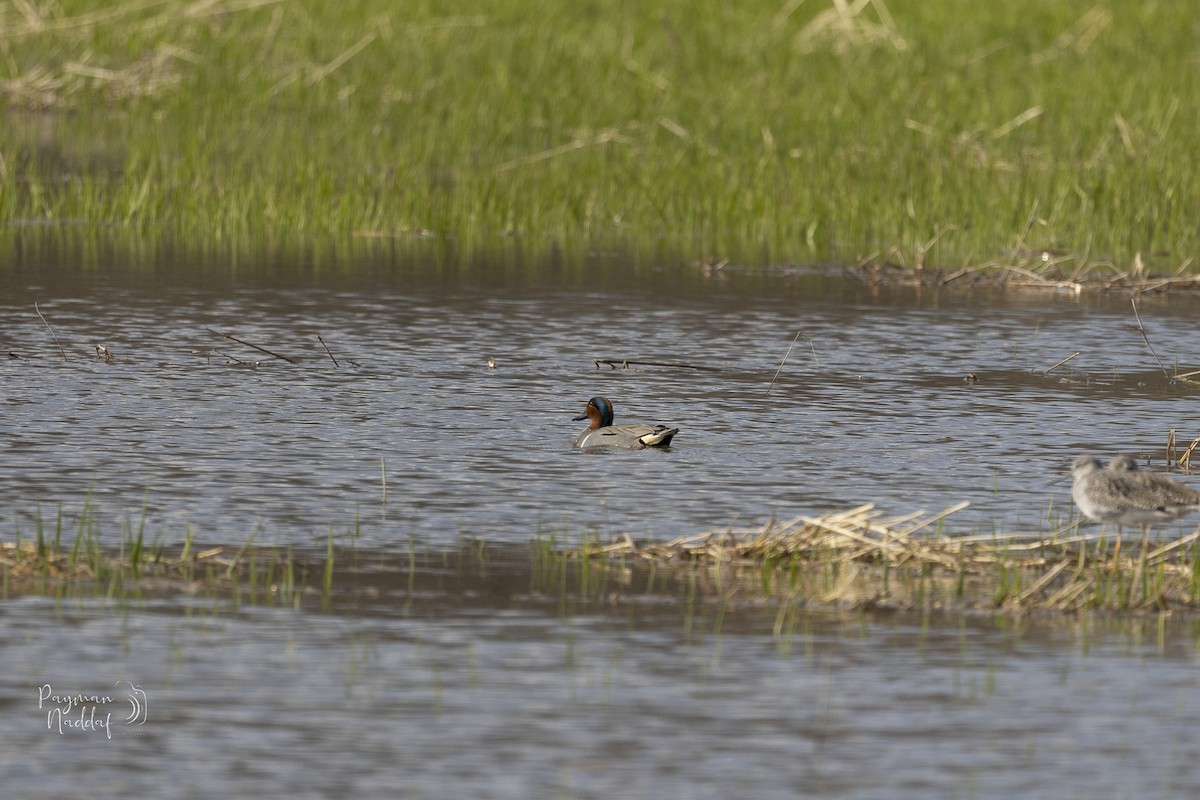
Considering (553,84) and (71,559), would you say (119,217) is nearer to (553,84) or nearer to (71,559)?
(553,84)

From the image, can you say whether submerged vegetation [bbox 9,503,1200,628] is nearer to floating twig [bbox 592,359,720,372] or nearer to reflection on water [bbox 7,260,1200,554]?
reflection on water [bbox 7,260,1200,554]

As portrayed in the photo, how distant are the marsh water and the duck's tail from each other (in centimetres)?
8

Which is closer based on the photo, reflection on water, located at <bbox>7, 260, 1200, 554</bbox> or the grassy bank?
reflection on water, located at <bbox>7, 260, 1200, 554</bbox>

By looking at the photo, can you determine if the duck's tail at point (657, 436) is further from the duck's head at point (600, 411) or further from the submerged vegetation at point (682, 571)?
the submerged vegetation at point (682, 571)

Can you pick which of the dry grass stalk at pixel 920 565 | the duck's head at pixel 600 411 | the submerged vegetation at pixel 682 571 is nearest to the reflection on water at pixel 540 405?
the duck's head at pixel 600 411

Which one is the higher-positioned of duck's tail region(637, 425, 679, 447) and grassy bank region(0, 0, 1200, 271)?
grassy bank region(0, 0, 1200, 271)

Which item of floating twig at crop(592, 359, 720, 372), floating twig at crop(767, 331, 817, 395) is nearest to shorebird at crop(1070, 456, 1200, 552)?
floating twig at crop(767, 331, 817, 395)

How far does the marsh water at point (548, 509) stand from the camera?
7391mm

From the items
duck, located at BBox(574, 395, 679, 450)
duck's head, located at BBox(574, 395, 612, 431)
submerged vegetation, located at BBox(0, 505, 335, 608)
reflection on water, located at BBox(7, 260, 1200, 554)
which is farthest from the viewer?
duck's head, located at BBox(574, 395, 612, 431)

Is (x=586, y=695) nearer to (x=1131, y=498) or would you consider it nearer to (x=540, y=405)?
(x=1131, y=498)

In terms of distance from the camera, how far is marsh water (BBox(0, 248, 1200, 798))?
739cm

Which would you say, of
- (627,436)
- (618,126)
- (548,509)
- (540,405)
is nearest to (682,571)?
(548,509)

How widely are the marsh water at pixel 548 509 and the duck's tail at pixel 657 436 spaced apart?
8 centimetres

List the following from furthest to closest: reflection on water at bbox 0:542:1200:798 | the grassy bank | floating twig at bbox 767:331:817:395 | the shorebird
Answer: the grassy bank < floating twig at bbox 767:331:817:395 < the shorebird < reflection on water at bbox 0:542:1200:798
